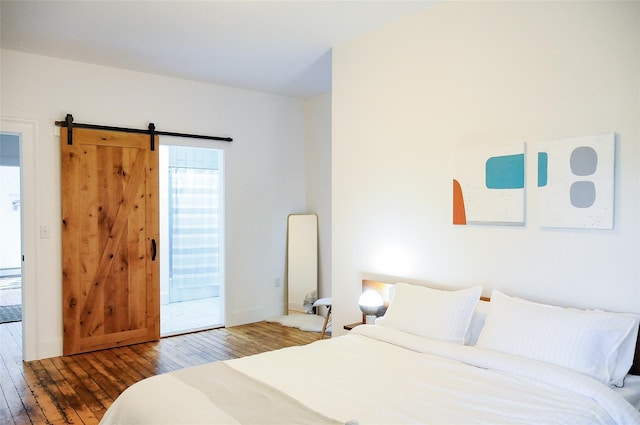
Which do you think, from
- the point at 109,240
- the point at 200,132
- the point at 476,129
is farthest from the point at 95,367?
the point at 476,129

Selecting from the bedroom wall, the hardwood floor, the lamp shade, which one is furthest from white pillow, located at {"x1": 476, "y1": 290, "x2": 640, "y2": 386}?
the hardwood floor

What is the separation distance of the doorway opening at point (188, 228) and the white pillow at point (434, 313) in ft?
13.5

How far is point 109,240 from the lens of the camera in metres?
4.53

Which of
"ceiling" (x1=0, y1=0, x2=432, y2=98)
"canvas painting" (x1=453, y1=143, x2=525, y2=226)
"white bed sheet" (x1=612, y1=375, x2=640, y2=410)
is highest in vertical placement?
Answer: "ceiling" (x1=0, y1=0, x2=432, y2=98)

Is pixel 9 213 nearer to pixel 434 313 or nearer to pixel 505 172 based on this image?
pixel 434 313

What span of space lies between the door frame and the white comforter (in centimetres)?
258

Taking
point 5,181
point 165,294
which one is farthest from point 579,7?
point 5,181

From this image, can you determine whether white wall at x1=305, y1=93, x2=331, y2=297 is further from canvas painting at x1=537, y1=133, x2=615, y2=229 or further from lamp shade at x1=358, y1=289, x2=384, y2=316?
canvas painting at x1=537, y1=133, x2=615, y2=229

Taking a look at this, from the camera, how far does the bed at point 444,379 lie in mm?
1820

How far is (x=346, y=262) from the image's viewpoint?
3988 mm

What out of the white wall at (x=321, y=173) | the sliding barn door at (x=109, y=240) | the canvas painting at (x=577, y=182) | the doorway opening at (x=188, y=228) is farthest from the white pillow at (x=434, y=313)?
the doorway opening at (x=188, y=228)

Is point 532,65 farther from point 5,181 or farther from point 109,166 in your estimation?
point 5,181

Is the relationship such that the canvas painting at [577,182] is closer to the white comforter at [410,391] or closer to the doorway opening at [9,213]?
the white comforter at [410,391]

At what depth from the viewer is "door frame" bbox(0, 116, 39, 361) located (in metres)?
4.12
